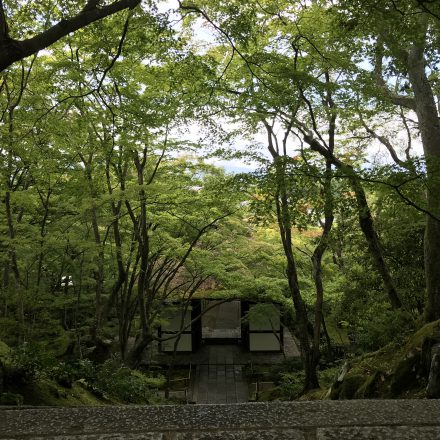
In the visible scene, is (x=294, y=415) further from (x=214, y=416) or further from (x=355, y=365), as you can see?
(x=355, y=365)

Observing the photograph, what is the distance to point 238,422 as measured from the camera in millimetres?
1999

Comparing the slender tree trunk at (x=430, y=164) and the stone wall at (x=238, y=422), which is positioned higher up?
the slender tree trunk at (x=430, y=164)

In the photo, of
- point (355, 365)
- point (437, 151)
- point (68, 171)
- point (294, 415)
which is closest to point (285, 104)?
point (437, 151)

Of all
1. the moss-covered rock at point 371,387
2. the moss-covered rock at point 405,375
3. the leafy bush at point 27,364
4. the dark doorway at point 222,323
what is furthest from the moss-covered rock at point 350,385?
the dark doorway at point 222,323

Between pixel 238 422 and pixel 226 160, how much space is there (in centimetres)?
998

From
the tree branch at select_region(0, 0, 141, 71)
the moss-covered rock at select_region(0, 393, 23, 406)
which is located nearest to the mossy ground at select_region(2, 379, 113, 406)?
the moss-covered rock at select_region(0, 393, 23, 406)

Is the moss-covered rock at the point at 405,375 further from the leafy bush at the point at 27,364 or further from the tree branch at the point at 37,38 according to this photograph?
the tree branch at the point at 37,38

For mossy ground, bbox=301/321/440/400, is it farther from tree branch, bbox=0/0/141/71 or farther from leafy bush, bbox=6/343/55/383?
tree branch, bbox=0/0/141/71

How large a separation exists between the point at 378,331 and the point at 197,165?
7.32 meters

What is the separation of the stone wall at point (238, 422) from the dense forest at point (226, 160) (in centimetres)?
261

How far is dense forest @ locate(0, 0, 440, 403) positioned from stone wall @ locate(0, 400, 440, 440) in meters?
2.61

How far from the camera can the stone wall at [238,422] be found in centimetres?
184

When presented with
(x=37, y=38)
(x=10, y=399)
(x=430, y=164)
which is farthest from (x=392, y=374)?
(x=37, y=38)

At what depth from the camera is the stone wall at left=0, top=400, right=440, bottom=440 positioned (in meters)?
1.84
